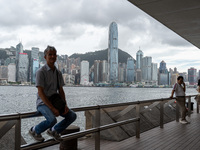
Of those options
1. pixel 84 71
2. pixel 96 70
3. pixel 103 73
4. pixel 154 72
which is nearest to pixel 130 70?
pixel 154 72

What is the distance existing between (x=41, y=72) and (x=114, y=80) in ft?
461

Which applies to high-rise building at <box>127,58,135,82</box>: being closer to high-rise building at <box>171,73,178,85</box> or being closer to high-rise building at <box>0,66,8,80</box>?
high-rise building at <box>171,73,178,85</box>

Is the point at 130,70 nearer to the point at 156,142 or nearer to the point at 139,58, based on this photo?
the point at 139,58

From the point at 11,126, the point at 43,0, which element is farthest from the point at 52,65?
the point at 43,0

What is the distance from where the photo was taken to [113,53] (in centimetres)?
16050

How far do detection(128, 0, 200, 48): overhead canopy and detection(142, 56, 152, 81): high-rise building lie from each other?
143 metres

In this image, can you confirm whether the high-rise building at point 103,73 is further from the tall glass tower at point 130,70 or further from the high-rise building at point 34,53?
the high-rise building at point 34,53

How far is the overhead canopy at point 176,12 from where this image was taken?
5.14 meters

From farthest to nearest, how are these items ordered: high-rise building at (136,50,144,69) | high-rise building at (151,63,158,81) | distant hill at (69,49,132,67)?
1. high-rise building at (136,50,144,69)
2. high-rise building at (151,63,158,81)
3. distant hill at (69,49,132,67)

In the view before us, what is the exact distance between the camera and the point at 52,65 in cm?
293

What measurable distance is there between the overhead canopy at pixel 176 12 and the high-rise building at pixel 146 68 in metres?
143

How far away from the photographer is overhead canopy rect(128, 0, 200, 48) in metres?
5.14

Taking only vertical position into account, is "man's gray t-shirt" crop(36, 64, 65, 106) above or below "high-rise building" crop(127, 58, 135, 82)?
below

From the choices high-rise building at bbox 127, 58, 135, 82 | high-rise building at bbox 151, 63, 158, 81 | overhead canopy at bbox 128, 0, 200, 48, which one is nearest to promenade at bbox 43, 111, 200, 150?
overhead canopy at bbox 128, 0, 200, 48
